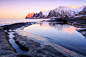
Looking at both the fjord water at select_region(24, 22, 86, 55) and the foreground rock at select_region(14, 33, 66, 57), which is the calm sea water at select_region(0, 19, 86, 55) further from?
the foreground rock at select_region(14, 33, 66, 57)

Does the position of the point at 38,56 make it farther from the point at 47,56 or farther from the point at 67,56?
the point at 67,56

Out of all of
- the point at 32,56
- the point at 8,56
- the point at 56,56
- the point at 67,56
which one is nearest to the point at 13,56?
the point at 8,56

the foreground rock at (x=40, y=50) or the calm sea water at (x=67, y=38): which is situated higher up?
the foreground rock at (x=40, y=50)

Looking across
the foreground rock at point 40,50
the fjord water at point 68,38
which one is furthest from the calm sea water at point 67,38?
the foreground rock at point 40,50

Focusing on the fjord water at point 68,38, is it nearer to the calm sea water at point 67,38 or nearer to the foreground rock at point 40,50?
the calm sea water at point 67,38

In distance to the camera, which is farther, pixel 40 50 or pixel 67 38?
pixel 67 38

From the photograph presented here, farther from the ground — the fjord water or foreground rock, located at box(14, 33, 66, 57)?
foreground rock, located at box(14, 33, 66, 57)

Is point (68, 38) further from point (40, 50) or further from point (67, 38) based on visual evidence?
point (40, 50)

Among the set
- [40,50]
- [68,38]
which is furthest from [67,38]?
[40,50]

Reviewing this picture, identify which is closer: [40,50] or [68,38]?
[40,50]

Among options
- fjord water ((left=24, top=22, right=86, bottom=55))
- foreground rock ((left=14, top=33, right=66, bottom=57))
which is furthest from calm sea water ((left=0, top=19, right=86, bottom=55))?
foreground rock ((left=14, top=33, right=66, bottom=57))

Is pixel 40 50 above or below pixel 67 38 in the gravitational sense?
above

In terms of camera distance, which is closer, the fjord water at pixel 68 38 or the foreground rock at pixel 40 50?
the foreground rock at pixel 40 50

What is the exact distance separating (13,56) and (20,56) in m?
0.46
